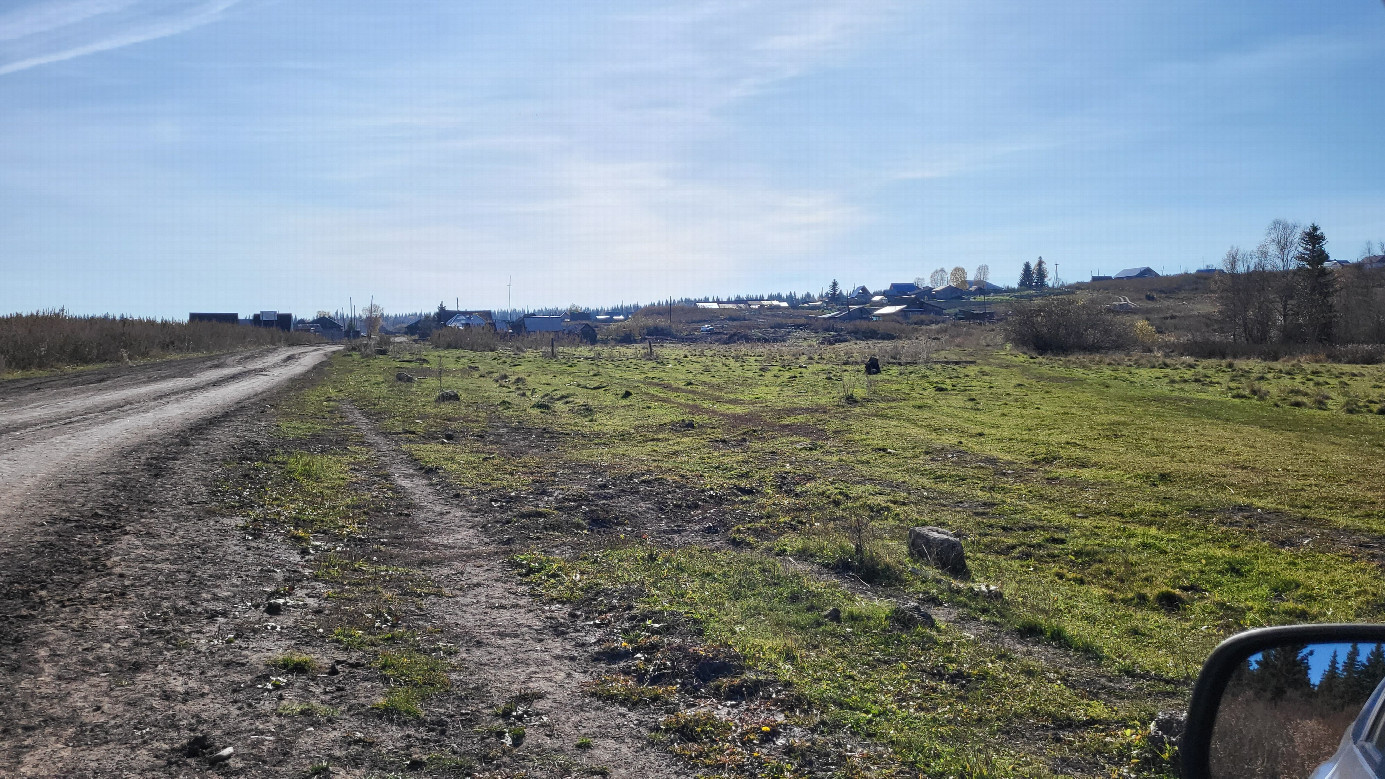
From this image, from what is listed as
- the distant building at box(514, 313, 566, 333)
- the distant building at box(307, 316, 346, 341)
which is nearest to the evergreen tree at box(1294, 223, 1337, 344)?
the distant building at box(514, 313, 566, 333)

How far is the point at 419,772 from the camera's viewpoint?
14.5 feet

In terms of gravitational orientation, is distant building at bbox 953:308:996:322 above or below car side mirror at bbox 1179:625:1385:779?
above

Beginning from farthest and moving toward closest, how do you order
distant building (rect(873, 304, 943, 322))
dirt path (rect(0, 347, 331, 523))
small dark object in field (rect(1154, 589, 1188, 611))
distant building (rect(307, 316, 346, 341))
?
distant building (rect(873, 304, 943, 322)) < distant building (rect(307, 316, 346, 341)) < dirt path (rect(0, 347, 331, 523)) < small dark object in field (rect(1154, 589, 1188, 611))

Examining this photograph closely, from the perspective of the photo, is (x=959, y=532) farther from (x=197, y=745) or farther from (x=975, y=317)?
(x=975, y=317)

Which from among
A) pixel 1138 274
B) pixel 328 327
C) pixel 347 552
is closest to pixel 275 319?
pixel 328 327

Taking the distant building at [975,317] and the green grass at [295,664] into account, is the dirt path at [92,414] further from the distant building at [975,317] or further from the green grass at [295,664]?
the distant building at [975,317]

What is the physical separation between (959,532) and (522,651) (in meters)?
6.79

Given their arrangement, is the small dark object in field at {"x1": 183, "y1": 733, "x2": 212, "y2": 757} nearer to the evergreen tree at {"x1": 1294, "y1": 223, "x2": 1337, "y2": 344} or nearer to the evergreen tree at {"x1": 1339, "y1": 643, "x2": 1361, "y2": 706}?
the evergreen tree at {"x1": 1339, "y1": 643, "x2": 1361, "y2": 706}

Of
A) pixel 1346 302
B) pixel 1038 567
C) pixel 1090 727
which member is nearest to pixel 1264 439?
pixel 1038 567

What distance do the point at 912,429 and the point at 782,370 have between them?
901 inches

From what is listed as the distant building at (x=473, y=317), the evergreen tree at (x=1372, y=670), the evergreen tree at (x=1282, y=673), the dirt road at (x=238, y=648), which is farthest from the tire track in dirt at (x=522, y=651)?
the distant building at (x=473, y=317)

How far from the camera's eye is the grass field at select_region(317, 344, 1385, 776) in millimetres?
5719

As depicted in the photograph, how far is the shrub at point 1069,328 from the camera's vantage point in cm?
5856

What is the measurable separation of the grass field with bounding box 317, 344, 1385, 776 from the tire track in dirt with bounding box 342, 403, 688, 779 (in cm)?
35
